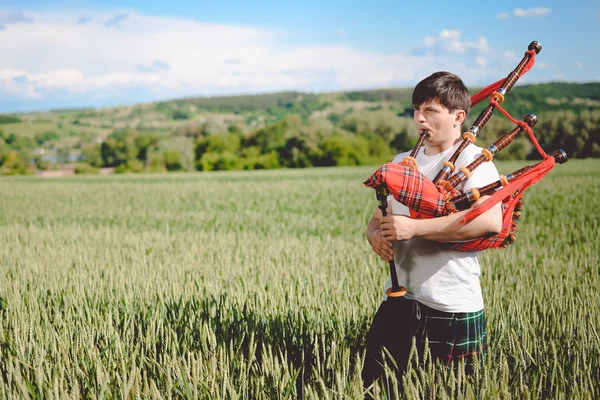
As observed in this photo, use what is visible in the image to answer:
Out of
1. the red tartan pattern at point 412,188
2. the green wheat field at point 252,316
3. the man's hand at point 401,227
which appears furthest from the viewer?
the green wheat field at point 252,316

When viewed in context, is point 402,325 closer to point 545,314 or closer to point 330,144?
point 545,314

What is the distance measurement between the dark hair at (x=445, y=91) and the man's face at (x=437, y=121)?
2cm

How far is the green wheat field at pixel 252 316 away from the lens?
2062mm

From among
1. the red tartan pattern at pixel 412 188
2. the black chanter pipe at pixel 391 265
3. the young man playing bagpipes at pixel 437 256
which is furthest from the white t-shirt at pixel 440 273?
the red tartan pattern at pixel 412 188

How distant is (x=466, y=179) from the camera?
173 cm

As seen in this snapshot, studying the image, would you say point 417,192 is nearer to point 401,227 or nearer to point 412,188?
point 412,188

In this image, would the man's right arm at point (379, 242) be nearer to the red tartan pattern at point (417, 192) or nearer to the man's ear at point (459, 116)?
the red tartan pattern at point (417, 192)

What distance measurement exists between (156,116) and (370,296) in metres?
159

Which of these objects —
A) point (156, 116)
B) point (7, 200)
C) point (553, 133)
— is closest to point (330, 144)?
point (553, 133)

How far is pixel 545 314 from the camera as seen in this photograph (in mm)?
3002

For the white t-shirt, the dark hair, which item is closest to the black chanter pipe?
the white t-shirt

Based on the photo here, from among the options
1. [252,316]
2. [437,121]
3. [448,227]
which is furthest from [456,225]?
[252,316]

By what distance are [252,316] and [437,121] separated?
188 cm

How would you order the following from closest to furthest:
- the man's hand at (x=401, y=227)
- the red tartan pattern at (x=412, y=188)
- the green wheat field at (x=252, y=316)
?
the red tartan pattern at (x=412, y=188) < the man's hand at (x=401, y=227) < the green wheat field at (x=252, y=316)
